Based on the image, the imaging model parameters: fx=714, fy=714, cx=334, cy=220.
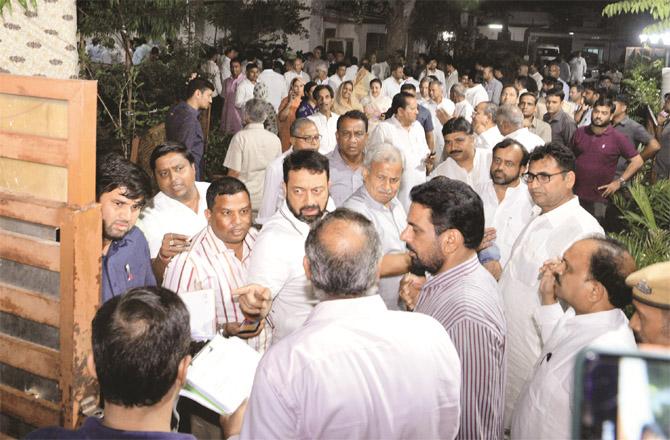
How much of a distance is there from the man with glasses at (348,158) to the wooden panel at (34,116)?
111 inches

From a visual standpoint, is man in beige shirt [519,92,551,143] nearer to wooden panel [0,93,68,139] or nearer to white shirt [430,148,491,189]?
white shirt [430,148,491,189]

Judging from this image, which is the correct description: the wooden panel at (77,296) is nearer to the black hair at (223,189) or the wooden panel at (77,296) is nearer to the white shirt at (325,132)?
the black hair at (223,189)

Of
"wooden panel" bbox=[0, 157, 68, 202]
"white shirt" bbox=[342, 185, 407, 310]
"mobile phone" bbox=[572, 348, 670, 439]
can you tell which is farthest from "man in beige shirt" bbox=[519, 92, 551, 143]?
"mobile phone" bbox=[572, 348, 670, 439]

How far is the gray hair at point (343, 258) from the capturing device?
2068mm

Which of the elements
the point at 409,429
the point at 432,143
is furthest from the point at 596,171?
the point at 409,429

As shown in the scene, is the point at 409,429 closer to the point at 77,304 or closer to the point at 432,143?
the point at 77,304

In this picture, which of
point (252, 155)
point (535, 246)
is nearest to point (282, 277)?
point (535, 246)

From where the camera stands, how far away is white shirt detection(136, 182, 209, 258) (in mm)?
3871

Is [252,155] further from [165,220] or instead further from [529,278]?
[529,278]

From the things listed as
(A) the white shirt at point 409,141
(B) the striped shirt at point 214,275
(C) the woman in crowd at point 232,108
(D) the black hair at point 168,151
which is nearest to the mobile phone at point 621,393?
(B) the striped shirt at point 214,275

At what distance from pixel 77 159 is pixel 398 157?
6.70ft

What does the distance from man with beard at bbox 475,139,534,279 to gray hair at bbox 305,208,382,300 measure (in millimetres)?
2333

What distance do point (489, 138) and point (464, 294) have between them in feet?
13.0

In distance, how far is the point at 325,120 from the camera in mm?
7500
